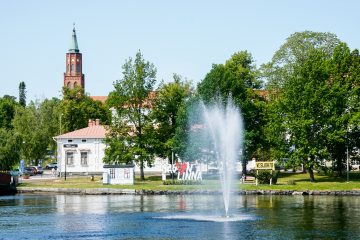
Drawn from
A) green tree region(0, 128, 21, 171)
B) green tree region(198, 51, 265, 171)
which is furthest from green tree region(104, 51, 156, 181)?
green tree region(0, 128, 21, 171)

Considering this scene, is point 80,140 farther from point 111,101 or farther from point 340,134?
point 340,134

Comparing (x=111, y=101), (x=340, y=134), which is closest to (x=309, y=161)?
(x=340, y=134)

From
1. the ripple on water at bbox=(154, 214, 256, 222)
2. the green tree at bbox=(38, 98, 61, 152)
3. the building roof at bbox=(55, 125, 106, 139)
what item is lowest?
the ripple on water at bbox=(154, 214, 256, 222)

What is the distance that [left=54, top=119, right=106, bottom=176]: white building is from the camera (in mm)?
106188

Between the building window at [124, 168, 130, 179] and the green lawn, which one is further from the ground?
the building window at [124, 168, 130, 179]

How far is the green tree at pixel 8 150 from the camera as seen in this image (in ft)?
313

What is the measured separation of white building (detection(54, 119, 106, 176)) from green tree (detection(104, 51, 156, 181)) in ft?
54.7

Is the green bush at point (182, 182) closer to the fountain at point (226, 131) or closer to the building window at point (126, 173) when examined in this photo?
the fountain at point (226, 131)

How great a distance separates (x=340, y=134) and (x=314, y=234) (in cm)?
4000

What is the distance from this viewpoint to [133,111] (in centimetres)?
8994

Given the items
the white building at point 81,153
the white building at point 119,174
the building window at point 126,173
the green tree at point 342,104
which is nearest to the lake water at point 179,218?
the white building at point 119,174

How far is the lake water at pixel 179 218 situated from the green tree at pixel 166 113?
22.2 metres

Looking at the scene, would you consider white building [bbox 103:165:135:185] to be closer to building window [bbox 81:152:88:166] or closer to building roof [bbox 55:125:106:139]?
building roof [bbox 55:125:106:139]

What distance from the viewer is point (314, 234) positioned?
40.3 m
